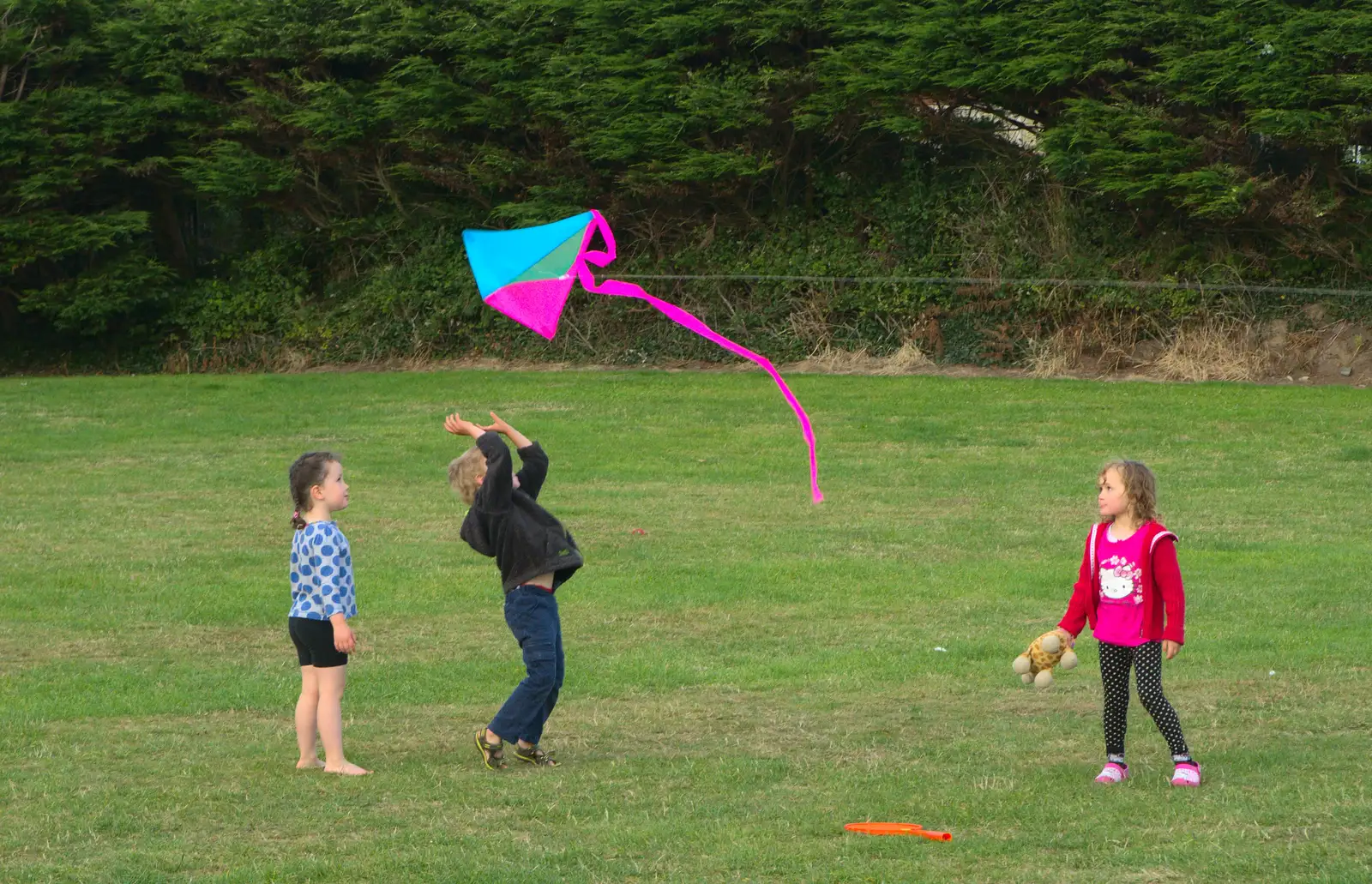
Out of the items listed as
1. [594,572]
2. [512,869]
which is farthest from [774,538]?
[512,869]

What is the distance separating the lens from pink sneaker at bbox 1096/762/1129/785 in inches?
227

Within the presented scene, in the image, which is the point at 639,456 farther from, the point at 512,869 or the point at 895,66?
the point at 512,869

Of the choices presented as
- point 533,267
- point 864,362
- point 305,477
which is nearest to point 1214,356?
point 864,362

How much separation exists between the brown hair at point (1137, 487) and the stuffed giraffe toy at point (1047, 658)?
53 centimetres

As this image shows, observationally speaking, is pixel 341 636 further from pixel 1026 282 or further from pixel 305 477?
pixel 1026 282

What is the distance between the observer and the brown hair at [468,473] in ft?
20.7

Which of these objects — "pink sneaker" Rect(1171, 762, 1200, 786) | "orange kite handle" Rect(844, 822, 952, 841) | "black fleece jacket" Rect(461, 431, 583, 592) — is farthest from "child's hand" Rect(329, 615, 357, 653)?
"pink sneaker" Rect(1171, 762, 1200, 786)

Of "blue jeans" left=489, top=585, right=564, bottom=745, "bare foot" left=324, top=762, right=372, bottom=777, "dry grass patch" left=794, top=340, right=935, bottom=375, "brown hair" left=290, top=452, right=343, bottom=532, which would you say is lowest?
"bare foot" left=324, top=762, right=372, bottom=777

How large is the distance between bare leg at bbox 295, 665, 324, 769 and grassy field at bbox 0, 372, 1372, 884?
0.15m

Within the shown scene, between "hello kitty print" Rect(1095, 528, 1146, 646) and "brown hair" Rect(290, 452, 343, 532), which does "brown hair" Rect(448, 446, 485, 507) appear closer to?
"brown hair" Rect(290, 452, 343, 532)

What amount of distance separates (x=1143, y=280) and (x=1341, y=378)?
2552 millimetres

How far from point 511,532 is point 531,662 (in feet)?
1.66

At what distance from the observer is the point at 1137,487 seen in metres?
5.82

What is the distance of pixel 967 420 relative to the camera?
55.3 feet
